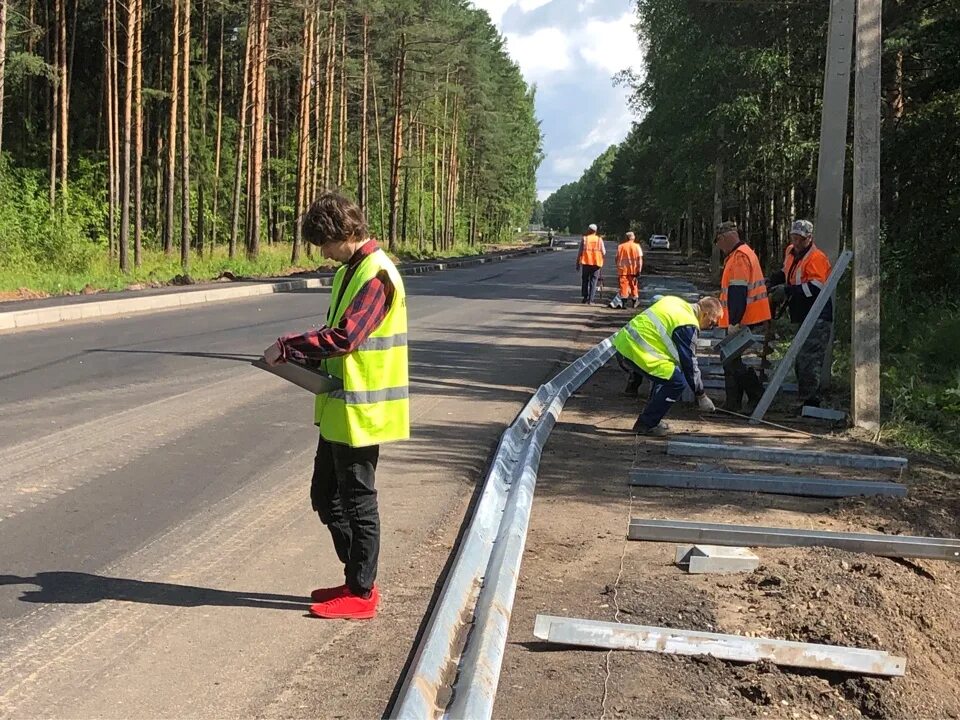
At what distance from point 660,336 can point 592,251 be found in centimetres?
1461

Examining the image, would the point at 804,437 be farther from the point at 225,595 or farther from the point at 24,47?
the point at 24,47

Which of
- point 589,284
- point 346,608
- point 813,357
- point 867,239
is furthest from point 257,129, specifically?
point 346,608

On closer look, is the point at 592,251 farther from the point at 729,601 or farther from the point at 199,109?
the point at 199,109

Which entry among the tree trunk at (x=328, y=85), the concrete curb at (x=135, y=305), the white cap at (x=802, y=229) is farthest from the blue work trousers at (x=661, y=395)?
the tree trunk at (x=328, y=85)

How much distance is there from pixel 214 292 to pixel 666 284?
48.2 ft

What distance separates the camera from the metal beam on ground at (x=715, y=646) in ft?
12.4

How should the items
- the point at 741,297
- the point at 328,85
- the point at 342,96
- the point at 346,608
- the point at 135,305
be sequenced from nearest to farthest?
the point at 346,608
the point at 741,297
the point at 135,305
the point at 328,85
the point at 342,96

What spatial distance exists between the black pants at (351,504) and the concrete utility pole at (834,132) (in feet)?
23.6

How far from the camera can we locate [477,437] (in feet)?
27.0

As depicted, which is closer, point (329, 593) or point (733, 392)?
point (329, 593)

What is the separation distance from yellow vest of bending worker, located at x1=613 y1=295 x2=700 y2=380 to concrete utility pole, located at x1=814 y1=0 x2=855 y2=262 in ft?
8.22

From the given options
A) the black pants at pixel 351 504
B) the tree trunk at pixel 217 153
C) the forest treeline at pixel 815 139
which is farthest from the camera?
the tree trunk at pixel 217 153

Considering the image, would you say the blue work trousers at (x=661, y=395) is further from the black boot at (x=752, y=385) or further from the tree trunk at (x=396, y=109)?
the tree trunk at (x=396, y=109)

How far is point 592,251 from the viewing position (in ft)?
74.7
